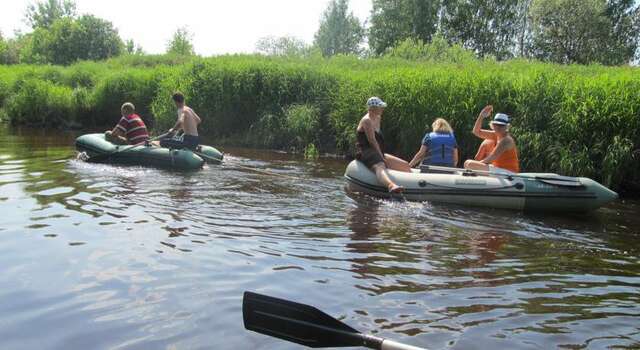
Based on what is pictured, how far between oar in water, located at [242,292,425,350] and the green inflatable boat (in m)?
7.48

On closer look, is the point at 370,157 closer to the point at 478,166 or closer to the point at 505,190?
the point at 478,166

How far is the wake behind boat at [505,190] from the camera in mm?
7418

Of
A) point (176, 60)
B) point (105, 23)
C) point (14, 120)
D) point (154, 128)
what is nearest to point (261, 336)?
point (154, 128)

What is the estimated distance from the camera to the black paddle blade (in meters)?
2.98

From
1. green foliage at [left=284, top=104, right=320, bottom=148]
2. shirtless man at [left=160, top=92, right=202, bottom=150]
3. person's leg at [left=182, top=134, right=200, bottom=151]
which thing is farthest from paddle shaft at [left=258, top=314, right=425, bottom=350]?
green foliage at [left=284, top=104, right=320, bottom=148]

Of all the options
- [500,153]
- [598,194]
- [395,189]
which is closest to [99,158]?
[395,189]

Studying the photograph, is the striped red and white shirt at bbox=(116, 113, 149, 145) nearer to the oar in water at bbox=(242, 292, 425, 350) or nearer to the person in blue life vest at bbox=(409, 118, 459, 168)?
the person in blue life vest at bbox=(409, 118, 459, 168)

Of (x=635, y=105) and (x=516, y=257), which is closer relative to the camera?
(x=516, y=257)

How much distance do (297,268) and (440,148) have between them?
398 centimetres

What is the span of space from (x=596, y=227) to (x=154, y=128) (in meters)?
12.6

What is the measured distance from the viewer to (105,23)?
44469 mm

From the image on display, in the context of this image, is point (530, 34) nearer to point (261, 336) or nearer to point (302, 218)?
point (302, 218)

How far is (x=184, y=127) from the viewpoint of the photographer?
1063cm

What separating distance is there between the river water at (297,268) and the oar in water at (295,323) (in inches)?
16.6
